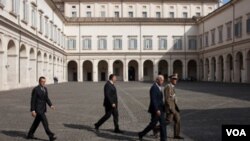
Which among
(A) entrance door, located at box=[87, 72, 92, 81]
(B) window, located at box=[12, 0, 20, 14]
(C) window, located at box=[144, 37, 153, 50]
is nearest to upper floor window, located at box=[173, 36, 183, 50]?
(C) window, located at box=[144, 37, 153, 50]

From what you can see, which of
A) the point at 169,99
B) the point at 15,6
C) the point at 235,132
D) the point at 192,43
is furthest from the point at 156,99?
the point at 192,43

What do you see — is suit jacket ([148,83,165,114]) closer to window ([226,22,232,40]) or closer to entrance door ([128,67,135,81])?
window ([226,22,232,40])

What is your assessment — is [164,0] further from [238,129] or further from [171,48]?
[238,129]

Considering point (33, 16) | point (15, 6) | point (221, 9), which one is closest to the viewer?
point (15, 6)

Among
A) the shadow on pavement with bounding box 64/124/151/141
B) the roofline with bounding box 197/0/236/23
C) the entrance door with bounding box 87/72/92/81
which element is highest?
the roofline with bounding box 197/0/236/23

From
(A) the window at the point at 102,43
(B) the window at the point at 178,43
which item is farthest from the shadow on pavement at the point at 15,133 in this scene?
(B) the window at the point at 178,43

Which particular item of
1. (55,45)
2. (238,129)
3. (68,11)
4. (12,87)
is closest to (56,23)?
(55,45)

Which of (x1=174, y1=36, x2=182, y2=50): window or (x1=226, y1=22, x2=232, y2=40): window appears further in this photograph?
(x1=174, y1=36, x2=182, y2=50): window

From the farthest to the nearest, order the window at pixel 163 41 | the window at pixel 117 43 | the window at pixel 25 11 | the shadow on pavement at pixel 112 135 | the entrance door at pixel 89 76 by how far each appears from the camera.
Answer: the entrance door at pixel 89 76, the window at pixel 163 41, the window at pixel 117 43, the window at pixel 25 11, the shadow on pavement at pixel 112 135

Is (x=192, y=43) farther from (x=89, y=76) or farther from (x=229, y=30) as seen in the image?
(x=89, y=76)

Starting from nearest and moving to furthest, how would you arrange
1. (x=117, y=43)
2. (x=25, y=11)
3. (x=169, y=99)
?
(x=169, y=99) → (x=25, y=11) → (x=117, y=43)

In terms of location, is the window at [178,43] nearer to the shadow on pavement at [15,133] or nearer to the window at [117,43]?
the window at [117,43]

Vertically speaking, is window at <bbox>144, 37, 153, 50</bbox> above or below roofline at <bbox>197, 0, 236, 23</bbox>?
below

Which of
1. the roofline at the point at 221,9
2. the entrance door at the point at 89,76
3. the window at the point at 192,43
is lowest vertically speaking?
the entrance door at the point at 89,76
